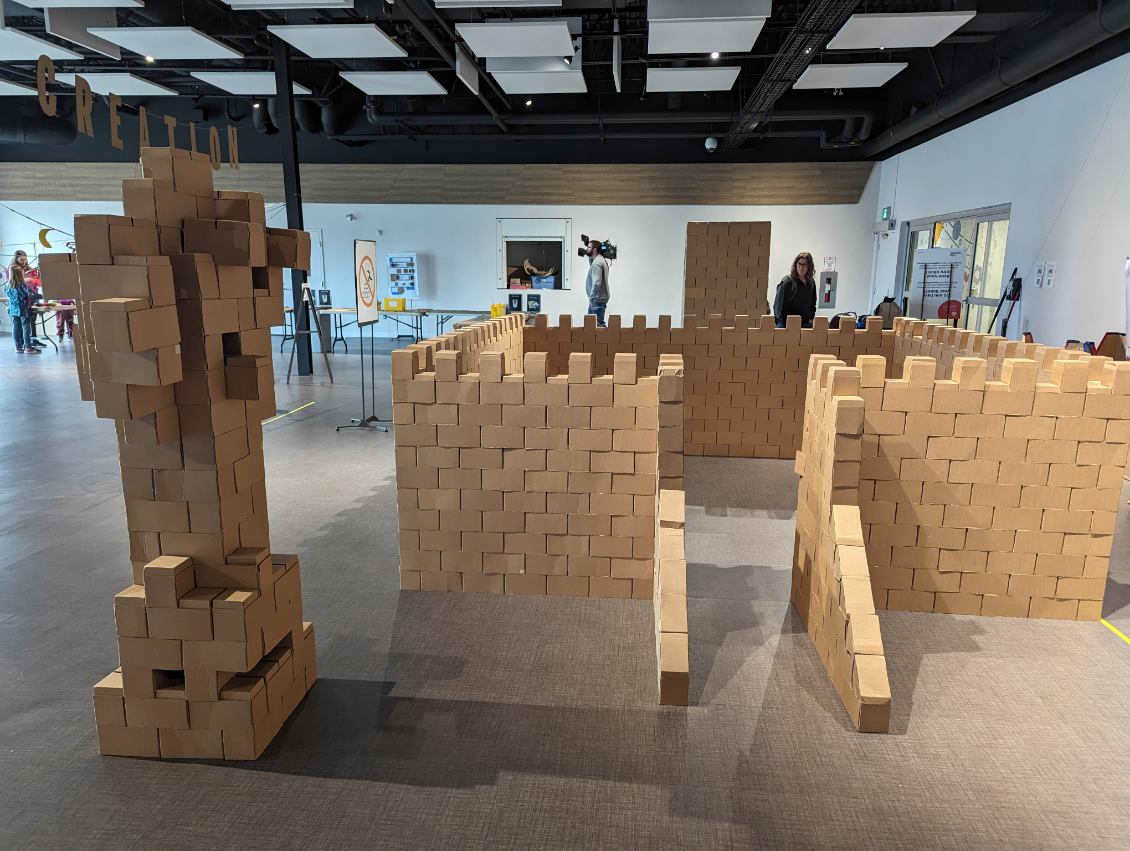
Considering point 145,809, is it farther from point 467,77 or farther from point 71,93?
point 71,93

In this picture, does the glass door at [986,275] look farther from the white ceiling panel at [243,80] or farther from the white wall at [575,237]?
the white ceiling panel at [243,80]

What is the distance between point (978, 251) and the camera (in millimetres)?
9414

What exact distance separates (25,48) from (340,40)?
4.04 metres

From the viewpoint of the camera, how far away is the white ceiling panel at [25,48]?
8.20 m

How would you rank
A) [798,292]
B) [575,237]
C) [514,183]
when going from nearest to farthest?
1. [798,292]
2. [514,183]
3. [575,237]

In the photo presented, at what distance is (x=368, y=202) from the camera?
1451cm

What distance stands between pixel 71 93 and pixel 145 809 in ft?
43.2

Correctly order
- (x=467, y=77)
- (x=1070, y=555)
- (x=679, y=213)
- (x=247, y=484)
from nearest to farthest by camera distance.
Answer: (x=247, y=484) < (x=1070, y=555) < (x=467, y=77) < (x=679, y=213)

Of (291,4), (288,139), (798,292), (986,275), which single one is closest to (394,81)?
(288,139)

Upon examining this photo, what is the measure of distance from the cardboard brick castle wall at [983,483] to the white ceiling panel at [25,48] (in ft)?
31.7

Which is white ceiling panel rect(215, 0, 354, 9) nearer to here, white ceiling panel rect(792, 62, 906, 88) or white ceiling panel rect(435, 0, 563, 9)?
white ceiling panel rect(435, 0, 563, 9)

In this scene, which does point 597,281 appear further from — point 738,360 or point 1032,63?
point 1032,63

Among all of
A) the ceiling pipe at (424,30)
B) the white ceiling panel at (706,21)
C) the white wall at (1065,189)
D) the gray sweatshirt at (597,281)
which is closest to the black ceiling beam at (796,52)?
the white ceiling panel at (706,21)

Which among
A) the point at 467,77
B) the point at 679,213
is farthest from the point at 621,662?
the point at 679,213
